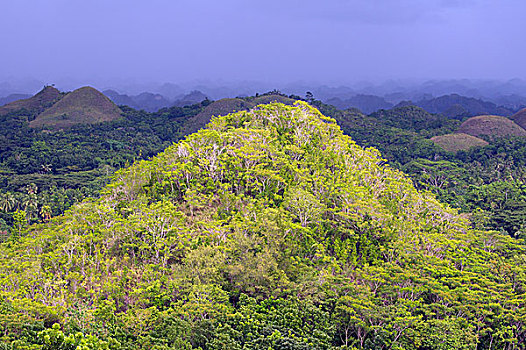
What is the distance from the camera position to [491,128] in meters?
86.6

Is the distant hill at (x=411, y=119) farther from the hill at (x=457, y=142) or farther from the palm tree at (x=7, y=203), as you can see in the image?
the palm tree at (x=7, y=203)

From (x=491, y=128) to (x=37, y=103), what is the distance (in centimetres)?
11685

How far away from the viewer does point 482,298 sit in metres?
18.0

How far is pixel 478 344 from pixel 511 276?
4.68 m

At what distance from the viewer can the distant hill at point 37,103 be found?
11212 centimetres

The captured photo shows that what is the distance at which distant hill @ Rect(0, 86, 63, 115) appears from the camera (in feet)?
368

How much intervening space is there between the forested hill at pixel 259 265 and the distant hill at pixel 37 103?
104 metres

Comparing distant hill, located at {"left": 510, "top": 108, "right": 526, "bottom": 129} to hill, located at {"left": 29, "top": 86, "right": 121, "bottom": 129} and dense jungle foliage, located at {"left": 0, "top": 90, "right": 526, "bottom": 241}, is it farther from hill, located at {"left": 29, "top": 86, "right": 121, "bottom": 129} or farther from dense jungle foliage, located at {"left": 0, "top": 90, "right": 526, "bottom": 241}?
hill, located at {"left": 29, "top": 86, "right": 121, "bottom": 129}

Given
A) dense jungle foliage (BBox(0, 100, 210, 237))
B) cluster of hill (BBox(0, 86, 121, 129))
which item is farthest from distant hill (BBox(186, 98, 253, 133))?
cluster of hill (BBox(0, 86, 121, 129))

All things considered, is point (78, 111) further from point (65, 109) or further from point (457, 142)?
point (457, 142)

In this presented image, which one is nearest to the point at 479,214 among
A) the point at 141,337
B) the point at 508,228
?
the point at 508,228

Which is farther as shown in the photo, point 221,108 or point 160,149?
point 221,108

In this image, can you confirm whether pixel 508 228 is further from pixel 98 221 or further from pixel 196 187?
pixel 98 221

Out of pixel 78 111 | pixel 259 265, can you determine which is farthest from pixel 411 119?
pixel 259 265
